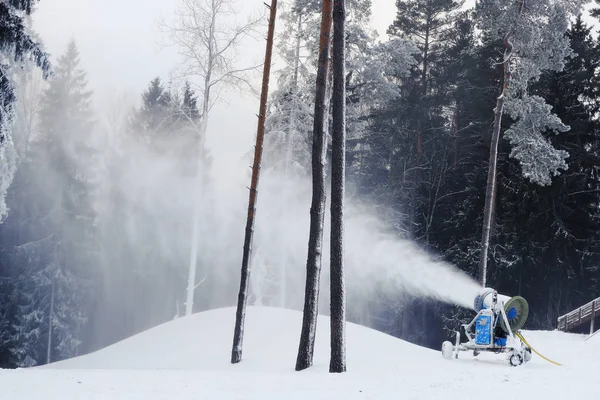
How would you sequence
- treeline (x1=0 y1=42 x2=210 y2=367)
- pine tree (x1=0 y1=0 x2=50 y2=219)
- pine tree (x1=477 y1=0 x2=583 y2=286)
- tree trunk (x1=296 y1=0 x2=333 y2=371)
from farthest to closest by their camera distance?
1. treeline (x1=0 y1=42 x2=210 y2=367)
2. pine tree (x1=477 y1=0 x2=583 y2=286)
3. pine tree (x1=0 y1=0 x2=50 y2=219)
4. tree trunk (x1=296 y1=0 x2=333 y2=371)

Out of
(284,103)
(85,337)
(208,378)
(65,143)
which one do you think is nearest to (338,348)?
(208,378)

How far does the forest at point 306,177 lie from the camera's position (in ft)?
77.8

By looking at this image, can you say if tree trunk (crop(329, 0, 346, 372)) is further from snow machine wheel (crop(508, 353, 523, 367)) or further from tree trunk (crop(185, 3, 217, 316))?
tree trunk (crop(185, 3, 217, 316))

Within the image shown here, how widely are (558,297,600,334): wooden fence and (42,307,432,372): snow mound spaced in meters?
10.5

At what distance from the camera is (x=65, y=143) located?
4034 cm

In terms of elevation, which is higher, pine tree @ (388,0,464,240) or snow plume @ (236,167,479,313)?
pine tree @ (388,0,464,240)

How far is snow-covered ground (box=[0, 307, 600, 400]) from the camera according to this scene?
8461mm

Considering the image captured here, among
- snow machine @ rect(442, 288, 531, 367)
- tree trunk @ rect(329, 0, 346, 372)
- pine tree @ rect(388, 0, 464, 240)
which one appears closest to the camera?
tree trunk @ rect(329, 0, 346, 372)

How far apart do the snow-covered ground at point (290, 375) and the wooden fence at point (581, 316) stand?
582 centimetres

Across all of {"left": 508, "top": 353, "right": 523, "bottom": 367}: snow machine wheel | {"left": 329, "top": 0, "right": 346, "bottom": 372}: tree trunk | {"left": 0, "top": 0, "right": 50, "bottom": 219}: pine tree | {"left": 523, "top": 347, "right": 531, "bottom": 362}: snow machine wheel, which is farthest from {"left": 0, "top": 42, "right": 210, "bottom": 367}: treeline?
{"left": 508, "top": 353, "right": 523, "bottom": 367}: snow machine wheel

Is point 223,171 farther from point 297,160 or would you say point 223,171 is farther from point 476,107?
point 476,107

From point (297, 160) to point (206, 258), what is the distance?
19.0 metres

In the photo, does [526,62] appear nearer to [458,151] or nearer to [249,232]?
[249,232]

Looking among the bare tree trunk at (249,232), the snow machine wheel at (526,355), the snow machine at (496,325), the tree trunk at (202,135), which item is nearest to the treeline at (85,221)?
the tree trunk at (202,135)
